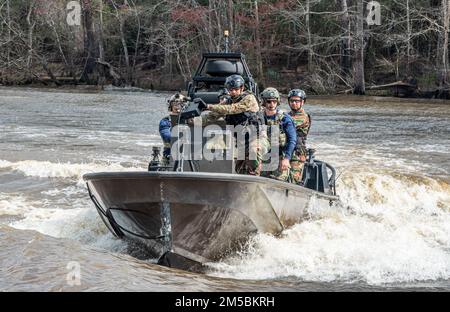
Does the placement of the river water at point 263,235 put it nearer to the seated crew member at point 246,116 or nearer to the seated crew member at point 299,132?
the seated crew member at point 299,132

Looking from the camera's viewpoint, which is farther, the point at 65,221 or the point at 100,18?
the point at 100,18

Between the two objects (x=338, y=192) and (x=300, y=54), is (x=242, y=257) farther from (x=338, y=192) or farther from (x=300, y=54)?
(x=300, y=54)

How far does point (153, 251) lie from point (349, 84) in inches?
1160

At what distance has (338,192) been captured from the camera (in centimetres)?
1227

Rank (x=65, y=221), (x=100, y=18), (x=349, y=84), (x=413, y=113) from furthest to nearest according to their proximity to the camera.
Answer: (x=100, y=18) < (x=349, y=84) < (x=413, y=113) < (x=65, y=221)

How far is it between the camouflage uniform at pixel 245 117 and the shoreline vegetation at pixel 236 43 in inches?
1033

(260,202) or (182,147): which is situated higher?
(182,147)

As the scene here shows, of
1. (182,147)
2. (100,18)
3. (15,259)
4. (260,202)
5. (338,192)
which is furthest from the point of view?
(100,18)

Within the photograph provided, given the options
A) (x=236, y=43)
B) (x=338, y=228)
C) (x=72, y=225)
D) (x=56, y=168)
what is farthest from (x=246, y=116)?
(x=236, y=43)

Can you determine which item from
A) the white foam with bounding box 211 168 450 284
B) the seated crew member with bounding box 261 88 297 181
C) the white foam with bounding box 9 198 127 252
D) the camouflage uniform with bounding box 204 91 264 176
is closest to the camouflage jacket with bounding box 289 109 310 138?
the seated crew member with bounding box 261 88 297 181

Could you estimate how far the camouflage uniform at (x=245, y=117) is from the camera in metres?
7.86

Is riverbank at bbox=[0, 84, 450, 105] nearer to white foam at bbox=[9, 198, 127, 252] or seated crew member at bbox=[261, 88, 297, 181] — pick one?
white foam at bbox=[9, 198, 127, 252]

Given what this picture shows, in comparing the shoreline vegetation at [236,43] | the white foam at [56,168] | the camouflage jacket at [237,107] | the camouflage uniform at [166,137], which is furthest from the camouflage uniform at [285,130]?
the shoreline vegetation at [236,43]

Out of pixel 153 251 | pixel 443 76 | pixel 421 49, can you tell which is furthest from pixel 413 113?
pixel 153 251
